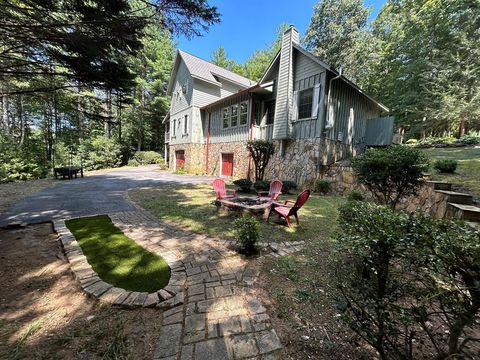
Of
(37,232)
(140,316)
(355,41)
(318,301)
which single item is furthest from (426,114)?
(37,232)

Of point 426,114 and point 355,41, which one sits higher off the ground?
point 355,41

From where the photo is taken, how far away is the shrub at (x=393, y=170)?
411 centimetres

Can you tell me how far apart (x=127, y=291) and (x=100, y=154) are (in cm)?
2230

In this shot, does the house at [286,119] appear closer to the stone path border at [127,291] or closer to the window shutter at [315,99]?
the window shutter at [315,99]

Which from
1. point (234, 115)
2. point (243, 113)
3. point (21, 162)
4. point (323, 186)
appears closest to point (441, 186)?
point (323, 186)

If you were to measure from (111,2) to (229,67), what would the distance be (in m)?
30.4

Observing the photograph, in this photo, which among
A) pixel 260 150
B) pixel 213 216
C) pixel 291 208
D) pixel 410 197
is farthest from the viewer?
pixel 260 150

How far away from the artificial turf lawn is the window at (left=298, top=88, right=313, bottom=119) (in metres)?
9.01

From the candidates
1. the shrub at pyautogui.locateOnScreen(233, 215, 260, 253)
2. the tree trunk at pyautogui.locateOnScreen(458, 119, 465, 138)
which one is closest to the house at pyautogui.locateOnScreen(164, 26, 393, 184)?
the shrub at pyautogui.locateOnScreen(233, 215, 260, 253)

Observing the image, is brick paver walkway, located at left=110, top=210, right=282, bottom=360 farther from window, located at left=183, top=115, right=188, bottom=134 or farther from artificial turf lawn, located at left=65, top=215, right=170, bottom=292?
window, located at left=183, top=115, right=188, bottom=134

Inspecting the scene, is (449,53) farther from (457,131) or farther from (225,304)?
(225,304)

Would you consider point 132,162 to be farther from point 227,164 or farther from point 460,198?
point 460,198

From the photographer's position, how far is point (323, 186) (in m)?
9.12

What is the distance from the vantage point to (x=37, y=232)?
447 cm
